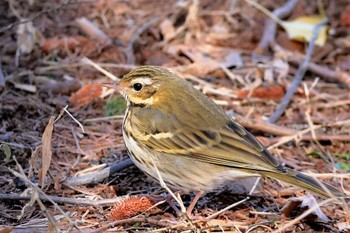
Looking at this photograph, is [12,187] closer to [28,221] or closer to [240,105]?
[28,221]

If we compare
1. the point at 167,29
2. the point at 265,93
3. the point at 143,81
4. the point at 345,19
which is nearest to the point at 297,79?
the point at 265,93

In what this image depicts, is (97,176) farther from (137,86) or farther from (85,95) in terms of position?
(85,95)

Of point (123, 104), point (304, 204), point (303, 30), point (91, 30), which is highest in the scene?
point (91, 30)

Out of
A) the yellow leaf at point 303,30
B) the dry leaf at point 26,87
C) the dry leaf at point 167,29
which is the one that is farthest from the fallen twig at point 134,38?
the yellow leaf at point 303,30

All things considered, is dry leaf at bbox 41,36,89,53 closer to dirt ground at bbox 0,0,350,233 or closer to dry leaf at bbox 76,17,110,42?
dirt ground at bbox 0,0,350,233

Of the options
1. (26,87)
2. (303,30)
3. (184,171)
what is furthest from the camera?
(303,30)

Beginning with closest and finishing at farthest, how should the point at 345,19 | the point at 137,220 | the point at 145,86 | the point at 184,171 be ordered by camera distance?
the point at 137,220 → the point at 184,171 → the point at 145,86 → the point at 345,19

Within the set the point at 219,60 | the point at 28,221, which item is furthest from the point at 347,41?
the point at 28,221
